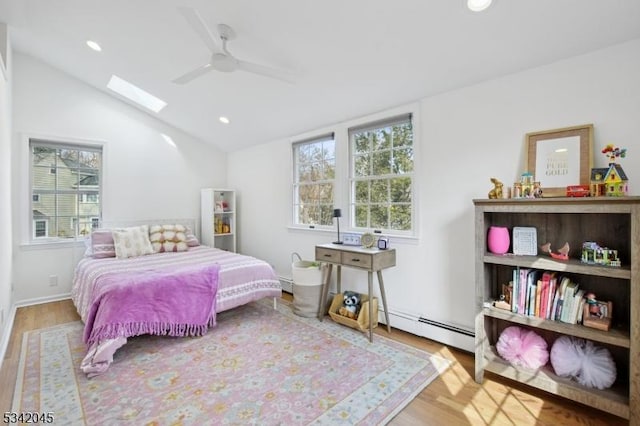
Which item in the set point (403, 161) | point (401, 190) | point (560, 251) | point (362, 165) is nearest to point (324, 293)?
point (401, 190)

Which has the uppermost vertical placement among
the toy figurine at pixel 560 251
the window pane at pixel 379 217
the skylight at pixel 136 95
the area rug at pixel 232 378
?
the skylight at pixel 136 95

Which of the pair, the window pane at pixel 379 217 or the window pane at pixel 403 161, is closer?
the window pane at pixel 403 161

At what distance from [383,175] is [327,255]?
1.01m

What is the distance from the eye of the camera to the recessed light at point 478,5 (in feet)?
5.87

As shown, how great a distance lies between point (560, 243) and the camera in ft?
7.03

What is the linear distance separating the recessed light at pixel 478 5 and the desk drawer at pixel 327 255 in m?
2.12

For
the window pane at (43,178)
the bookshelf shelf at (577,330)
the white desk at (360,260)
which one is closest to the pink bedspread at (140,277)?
the white desk at (360,260)

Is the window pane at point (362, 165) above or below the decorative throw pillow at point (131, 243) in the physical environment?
above

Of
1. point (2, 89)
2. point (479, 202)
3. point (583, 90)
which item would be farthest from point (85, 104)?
point (583, 90)

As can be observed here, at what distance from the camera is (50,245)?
3910mm

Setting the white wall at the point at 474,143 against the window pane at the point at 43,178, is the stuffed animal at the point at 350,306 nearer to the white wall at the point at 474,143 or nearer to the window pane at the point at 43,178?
the white wall at the point at 474,143

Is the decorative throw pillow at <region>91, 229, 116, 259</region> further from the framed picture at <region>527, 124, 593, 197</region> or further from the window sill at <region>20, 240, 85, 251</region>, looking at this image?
the framed picture at <region>527, 124, 593, 197</region>

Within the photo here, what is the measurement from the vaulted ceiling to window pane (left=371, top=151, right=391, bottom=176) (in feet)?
1.55

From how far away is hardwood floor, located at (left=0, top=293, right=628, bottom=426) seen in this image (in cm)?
179
